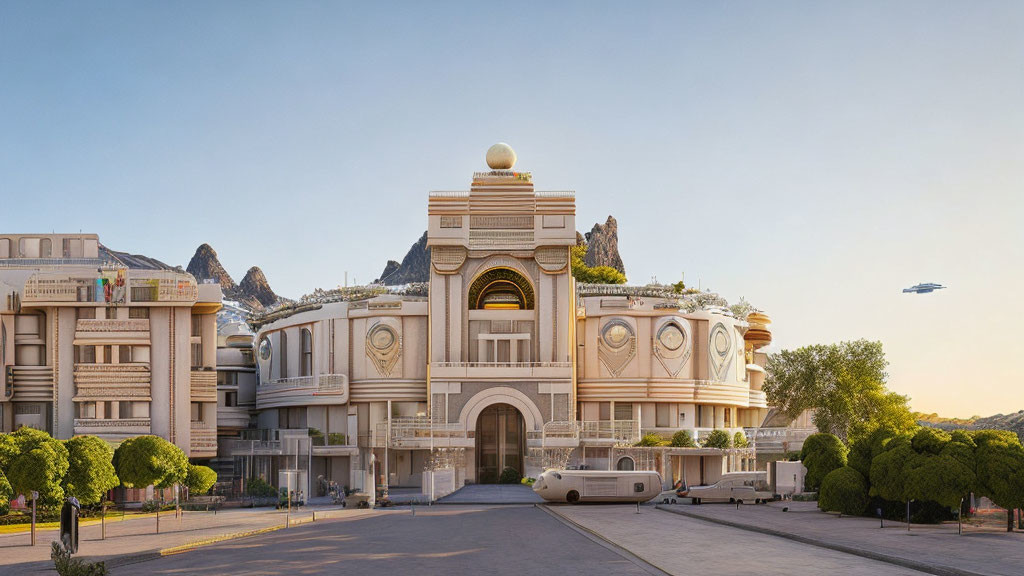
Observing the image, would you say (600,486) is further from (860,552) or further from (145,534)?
(860,552)

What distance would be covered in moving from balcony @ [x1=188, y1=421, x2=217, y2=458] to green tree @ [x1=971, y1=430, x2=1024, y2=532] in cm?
4535

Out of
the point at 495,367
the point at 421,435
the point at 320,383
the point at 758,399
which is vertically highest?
the point at 495,367

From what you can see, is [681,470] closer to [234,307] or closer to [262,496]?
[262,496]

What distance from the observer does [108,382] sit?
66250mm

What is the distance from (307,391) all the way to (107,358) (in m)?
16.8

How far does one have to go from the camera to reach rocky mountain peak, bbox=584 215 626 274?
522 ft

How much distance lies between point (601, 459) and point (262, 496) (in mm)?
22095

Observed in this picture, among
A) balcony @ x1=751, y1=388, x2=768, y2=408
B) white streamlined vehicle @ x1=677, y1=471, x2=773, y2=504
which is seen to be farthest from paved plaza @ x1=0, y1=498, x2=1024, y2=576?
balcony @ x1=751, y1=388, x2=768, y2=408

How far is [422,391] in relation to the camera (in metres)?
78.5

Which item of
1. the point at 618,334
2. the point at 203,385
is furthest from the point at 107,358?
the point at 618,334

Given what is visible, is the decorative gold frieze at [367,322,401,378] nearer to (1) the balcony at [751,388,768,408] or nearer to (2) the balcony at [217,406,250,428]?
(2) the balcony at [217,406,250,428]

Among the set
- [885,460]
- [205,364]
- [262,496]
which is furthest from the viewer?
[205,364]

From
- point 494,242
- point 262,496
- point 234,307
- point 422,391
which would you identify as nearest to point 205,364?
point 262,496

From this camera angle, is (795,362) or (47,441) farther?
(795,362)
